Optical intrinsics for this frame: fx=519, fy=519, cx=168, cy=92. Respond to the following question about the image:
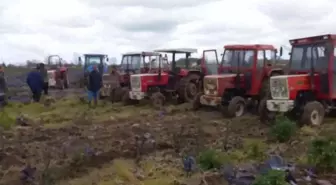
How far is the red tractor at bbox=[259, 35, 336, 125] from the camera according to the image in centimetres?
1184

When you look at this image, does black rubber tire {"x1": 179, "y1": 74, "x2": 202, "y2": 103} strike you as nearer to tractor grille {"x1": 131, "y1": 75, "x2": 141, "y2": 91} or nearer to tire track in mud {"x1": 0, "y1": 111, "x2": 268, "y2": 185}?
tractor grille {"x1": 131, "y1": 75, "x2": 141, "y2": 91}

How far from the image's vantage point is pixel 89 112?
52.0 ft

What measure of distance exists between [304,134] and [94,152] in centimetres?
446

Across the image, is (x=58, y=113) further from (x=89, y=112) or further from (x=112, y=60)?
(x=112, y=60)

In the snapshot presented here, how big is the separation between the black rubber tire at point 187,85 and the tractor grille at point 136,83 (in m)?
1.40

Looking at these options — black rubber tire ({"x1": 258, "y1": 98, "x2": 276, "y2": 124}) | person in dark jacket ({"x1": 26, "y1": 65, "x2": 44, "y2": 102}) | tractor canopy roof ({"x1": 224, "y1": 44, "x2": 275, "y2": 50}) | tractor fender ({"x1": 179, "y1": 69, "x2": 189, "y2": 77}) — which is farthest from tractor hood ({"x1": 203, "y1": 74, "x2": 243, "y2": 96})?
person in dark jacket ({"x1": 26, "y1": 65, "x2": 44, "y2": 102})

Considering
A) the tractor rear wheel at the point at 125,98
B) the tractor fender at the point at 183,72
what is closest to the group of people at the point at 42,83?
the tractor rear wheel at the point at 125,98

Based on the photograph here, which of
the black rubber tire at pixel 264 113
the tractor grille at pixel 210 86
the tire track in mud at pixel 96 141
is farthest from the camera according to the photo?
the tractor grille at pixel 210 86

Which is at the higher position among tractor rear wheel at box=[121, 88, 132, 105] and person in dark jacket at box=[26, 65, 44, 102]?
person in dark jacket at box=[26, 65, 44, 102]

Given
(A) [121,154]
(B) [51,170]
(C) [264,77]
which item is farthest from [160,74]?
(B) [51,170]

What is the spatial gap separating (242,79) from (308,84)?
2579 millimetres

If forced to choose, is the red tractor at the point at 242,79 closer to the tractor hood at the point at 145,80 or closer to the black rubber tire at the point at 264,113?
the black rubber tire at the point at 264,113

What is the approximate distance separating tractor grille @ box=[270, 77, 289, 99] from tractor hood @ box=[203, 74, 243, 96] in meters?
2.08

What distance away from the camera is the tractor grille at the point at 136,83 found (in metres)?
17.4
